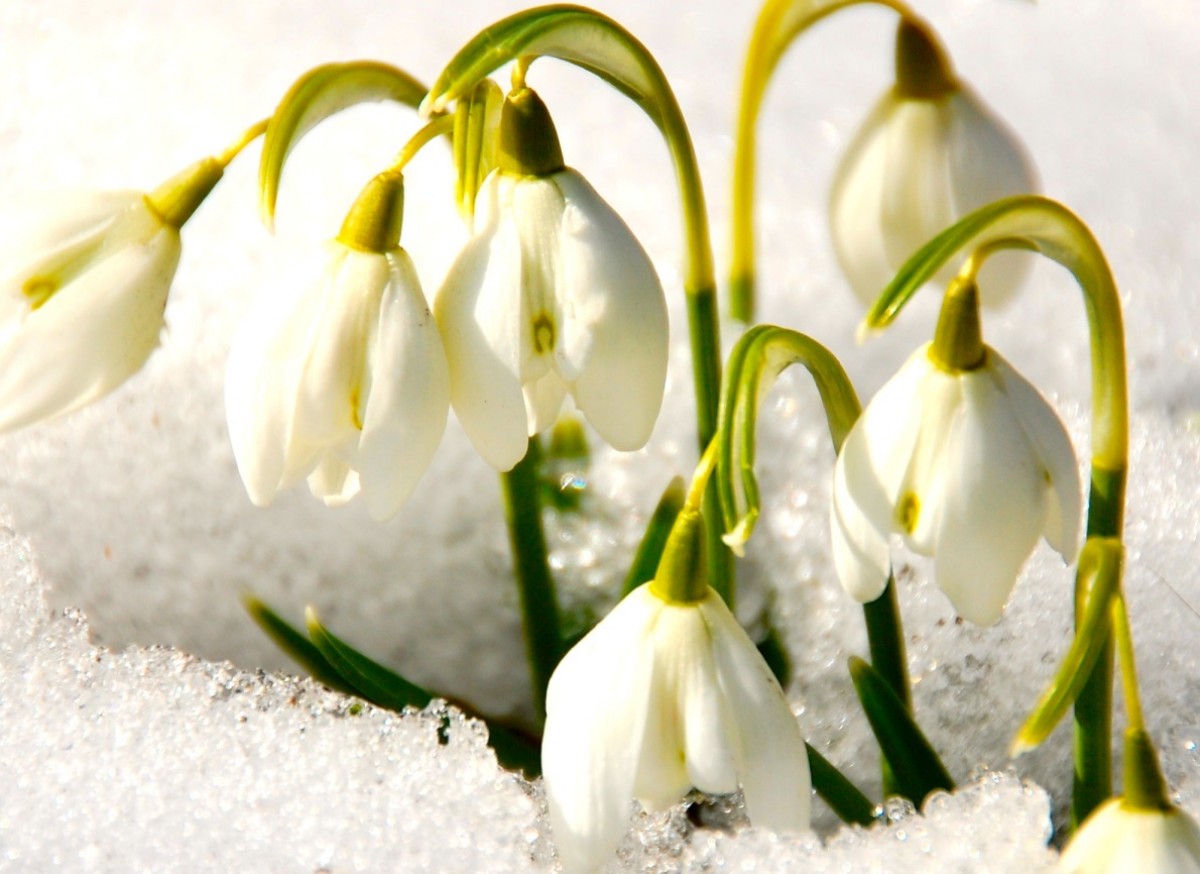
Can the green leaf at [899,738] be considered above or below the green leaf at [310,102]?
below

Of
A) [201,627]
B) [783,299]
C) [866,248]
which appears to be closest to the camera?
[866,248]

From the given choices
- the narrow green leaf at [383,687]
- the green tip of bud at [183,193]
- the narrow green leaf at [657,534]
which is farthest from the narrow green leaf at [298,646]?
the green tip of bud at [183,193]

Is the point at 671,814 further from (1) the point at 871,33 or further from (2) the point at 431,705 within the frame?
(1) the point at 871,33

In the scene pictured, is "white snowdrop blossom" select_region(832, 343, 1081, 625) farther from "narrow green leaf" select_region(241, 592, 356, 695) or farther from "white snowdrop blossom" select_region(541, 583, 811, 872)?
"narrow green leaf" select_region(241, 592, 356, 695)

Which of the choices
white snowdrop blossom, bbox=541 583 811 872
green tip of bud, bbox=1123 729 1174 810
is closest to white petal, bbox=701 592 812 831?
white snowdrop blossom, bbox=541 583 811 872

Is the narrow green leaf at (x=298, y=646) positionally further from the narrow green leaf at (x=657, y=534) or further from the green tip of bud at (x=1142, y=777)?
the green tip of bud at (x=1142, y=777)

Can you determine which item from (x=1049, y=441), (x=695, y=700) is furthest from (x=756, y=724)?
(x=1049, y=441)

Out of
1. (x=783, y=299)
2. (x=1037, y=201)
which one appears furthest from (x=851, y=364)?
(x=1037, y=201)
